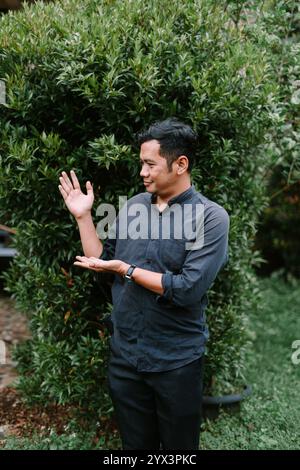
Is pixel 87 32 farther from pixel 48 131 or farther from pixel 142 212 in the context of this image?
pixel 142 212

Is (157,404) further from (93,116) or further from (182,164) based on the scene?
(93,116)

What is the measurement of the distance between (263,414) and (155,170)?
2583 millimetres

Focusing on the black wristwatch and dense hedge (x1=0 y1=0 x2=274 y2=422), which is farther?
dense hedge (x1=0 y1=0 x2=274 y2=422)

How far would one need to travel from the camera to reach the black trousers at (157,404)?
2.74 metres

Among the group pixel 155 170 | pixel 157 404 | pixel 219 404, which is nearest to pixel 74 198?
pixel 155 170

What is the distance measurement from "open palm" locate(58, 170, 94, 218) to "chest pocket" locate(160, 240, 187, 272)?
47 cm

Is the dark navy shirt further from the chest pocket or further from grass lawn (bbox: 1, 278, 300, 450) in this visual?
grass lawn (bbox: 1, 278, 300, 450)

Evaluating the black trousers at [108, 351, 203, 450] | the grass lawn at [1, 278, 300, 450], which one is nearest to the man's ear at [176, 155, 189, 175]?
the black trousers at [108, 351, 203, 450]

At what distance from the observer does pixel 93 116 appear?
3400 mm

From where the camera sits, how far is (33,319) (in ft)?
12.7

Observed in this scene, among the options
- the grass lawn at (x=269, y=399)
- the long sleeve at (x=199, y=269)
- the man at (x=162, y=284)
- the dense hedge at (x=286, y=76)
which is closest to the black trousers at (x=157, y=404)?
the man at (x=162, y=284)

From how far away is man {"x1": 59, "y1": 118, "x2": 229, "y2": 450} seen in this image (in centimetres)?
260

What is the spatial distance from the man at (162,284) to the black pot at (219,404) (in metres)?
1.38

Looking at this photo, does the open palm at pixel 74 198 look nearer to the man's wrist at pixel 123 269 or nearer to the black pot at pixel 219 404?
the man's wrist at pixel 123 269
